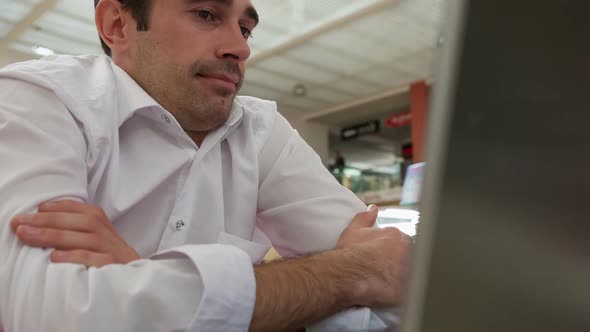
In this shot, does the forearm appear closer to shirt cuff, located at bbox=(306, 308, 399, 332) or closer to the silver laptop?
shirt cuff, located at bbox=(306, 308, 399, 332)

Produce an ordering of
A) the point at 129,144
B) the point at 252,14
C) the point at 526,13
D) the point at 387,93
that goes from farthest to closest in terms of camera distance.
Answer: the point at 387,93 < the point at 252,14 < the point at 129,144 < the point at 526,13

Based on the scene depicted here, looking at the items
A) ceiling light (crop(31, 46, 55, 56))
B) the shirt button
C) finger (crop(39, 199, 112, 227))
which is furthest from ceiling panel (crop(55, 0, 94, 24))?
finger (crop(39, 199, 112, 227))

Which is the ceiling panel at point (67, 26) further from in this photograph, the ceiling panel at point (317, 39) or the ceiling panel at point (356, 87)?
the ceiling panel at point (356, 87)

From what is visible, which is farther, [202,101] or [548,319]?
[202,101]

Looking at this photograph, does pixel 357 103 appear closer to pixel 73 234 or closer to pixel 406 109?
pixel 406 109

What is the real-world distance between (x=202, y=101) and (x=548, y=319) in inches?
42.8

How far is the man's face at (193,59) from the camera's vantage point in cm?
126

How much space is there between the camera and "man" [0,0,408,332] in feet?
2.25

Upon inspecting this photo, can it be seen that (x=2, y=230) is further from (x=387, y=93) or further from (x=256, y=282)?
(x=387, y=93)

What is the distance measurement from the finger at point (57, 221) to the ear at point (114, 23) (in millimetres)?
705

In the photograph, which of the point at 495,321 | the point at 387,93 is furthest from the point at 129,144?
the point at 387,93

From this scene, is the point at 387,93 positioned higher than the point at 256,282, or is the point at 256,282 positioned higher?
the point at 387,93

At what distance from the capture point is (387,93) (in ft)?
32.3

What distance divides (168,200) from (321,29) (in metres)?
6.37
